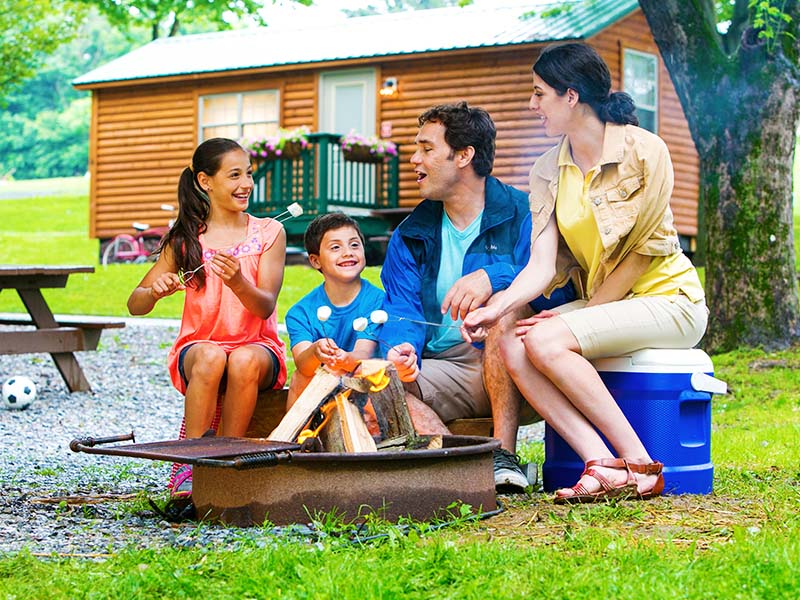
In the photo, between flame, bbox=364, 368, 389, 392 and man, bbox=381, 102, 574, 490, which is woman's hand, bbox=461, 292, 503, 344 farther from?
flame, bbox=364, 368, 389, 392

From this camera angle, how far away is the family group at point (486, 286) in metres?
3.99

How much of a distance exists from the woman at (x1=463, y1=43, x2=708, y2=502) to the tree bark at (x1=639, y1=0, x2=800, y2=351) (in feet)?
15.8

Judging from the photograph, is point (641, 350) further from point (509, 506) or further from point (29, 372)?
point (29, 372)

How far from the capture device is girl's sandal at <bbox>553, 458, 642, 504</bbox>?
12.5 feet

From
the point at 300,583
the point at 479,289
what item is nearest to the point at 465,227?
the point at 479,289

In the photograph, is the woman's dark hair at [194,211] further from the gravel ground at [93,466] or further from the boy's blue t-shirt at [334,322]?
the gravel ground at [93,466]

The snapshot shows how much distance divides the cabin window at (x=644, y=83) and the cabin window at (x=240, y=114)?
219 inches

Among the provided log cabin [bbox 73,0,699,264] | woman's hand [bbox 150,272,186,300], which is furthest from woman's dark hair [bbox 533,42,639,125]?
log cabin [bbox 73,0,699,264]

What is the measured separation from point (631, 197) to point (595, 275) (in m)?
0.32

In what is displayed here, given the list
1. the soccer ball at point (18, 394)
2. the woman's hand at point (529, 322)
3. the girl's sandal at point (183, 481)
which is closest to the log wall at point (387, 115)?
the soccer ball at point (18, 394)

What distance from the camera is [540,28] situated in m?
16.8

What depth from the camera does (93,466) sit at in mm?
5457

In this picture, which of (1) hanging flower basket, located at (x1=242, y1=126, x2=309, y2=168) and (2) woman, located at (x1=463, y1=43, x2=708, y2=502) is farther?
(1) hanging flower basket, located at (x1=242, y1=126, x2=309, y2=168)

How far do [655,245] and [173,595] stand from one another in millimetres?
2155
